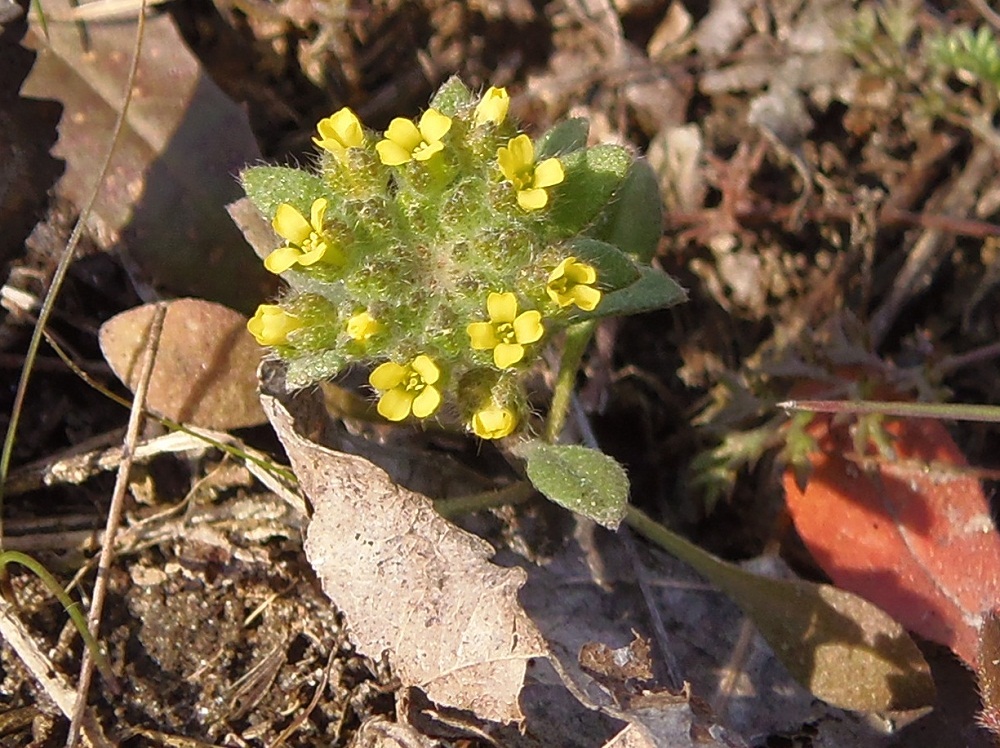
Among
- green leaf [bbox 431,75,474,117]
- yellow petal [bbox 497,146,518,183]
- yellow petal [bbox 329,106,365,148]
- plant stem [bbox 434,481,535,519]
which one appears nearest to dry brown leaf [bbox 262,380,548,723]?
plant stem [bbox 434,481,535,519]

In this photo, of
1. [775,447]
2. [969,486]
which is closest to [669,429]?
[775,447]

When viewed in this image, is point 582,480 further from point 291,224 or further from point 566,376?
point 291,224

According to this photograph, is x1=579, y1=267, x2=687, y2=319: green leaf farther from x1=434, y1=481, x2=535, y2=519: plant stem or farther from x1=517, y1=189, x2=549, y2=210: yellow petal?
x1=434, y1=481, x2=535, y2=519: plant stem

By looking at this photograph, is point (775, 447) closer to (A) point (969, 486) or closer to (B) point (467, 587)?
(A) point (969, 486)

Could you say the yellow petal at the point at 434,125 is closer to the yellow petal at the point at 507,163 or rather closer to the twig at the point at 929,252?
the yellow petal at the point at 507,163

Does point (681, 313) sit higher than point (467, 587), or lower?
lower
